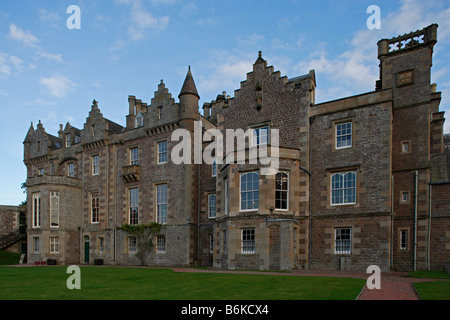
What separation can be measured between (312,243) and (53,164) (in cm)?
3076

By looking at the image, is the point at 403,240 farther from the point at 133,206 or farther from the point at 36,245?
the point at 36,245

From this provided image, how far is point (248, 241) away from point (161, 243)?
35.0ft

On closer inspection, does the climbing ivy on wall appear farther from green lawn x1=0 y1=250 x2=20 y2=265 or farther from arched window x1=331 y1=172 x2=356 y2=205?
arched window x1=331 y1=172 x2=356 y2=205

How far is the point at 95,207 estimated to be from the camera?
36.2 m

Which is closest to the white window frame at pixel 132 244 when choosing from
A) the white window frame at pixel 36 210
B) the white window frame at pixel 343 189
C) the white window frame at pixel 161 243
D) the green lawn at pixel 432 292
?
the white window frame at pixel 161 243

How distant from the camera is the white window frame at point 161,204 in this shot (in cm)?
3136

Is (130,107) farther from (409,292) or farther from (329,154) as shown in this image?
(409,292)

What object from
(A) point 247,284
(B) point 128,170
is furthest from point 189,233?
(A) point 247,284

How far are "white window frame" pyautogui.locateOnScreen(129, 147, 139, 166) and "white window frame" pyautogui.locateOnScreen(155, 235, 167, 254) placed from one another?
24.0ft

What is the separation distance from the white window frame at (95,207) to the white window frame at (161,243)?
320 inches

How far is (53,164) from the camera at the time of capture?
133 ft

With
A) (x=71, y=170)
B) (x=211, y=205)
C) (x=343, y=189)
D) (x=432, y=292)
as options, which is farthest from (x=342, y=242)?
(x=71, y=170)

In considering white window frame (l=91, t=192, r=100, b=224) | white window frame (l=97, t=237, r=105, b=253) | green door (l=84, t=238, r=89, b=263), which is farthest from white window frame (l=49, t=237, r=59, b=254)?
white window frame (l=97, t=237, r=105, b=253)

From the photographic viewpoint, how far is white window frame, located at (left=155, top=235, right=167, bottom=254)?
30766mm
